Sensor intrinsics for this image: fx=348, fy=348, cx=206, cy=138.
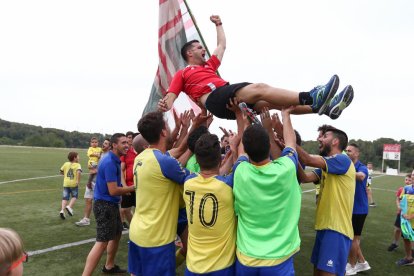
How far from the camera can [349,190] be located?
4285 mm

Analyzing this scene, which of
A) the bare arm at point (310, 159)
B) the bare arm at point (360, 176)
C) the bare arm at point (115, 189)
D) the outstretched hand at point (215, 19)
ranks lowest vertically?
the bare arm at point (115, 189)

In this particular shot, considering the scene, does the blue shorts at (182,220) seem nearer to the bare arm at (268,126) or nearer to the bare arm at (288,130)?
the bare arm at (268,126)

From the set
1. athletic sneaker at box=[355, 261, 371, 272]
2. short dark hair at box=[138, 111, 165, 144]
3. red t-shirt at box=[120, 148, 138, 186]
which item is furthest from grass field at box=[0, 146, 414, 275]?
short dark hair at box=[138, 111, 165, 144]

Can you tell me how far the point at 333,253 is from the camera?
410cm

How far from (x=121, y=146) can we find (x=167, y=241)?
238 centimetres

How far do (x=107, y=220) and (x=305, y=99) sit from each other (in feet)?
11.3

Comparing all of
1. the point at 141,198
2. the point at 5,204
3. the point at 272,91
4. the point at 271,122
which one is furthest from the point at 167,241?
the point at 5,204

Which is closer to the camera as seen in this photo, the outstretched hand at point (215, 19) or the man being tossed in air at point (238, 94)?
the man being tossed in air at point (238, 94)

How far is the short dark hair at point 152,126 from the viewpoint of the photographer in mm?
3702

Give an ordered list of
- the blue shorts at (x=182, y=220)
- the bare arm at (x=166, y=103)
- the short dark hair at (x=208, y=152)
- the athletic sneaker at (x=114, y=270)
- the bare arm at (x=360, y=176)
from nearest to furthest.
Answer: the short dark hair at (x=208, y=152)
the bare arm at (x=166, y=103)
the blue shorts at (x=182, y=220)
the athletic sneaker at (x=114, y=270)
the bare arm at (x=360, y=176)

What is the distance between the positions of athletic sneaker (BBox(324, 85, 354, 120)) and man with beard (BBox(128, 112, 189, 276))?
62.3 inches

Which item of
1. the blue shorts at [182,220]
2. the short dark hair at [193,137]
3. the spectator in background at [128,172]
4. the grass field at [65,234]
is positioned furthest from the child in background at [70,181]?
the short dark hair at [193,137]

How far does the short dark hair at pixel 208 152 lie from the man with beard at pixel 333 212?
1275mm

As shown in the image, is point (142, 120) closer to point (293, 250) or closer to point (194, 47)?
point (194, 47)
